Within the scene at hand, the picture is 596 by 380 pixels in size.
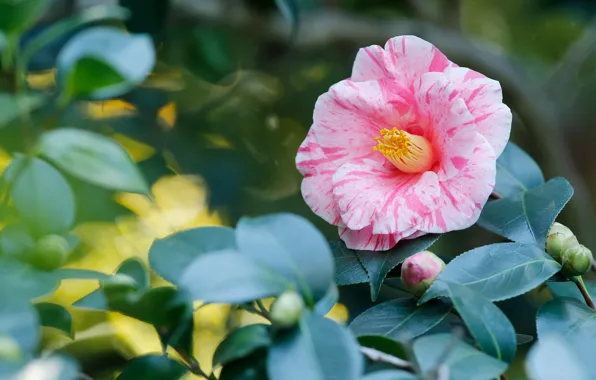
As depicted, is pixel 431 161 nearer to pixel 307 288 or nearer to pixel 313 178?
pixel 313 178

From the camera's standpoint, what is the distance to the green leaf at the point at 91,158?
15.5 inches

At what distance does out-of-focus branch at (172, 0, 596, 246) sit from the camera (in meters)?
1.34

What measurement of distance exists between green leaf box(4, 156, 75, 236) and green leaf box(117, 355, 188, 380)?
4.3 inches

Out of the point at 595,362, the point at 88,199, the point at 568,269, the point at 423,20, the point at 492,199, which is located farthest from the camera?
the point at 423,20

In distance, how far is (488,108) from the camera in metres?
0.58

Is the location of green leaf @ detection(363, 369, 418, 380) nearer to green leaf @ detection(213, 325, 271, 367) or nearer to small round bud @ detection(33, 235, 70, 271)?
green leaf @ detection(213, 325, 271, 367)

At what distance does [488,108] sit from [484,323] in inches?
7.9

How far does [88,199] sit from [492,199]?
18.7 inches

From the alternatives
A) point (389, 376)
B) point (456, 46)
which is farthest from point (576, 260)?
point (456, 46)

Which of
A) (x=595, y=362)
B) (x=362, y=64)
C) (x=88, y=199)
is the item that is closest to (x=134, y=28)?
(x=88, y=199)

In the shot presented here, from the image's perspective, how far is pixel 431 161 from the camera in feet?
2.04

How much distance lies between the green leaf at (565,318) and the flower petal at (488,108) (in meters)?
0.13

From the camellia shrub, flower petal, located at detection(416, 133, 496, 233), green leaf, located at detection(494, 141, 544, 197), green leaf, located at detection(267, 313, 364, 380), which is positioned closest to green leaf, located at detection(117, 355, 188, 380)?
the camellia shrub

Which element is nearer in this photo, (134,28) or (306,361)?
(306,361)
